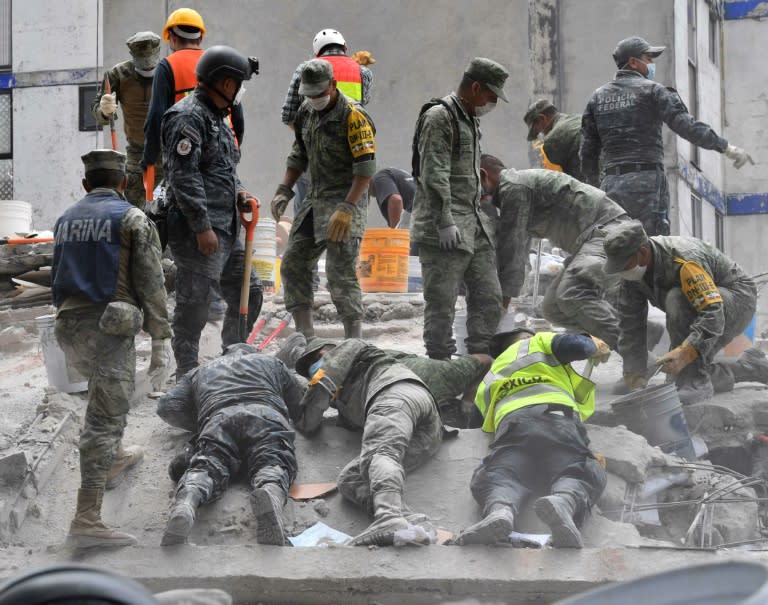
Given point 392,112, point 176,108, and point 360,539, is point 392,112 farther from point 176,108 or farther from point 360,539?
point 360,539

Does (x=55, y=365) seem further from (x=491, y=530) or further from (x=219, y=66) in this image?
(x=491, y=530)

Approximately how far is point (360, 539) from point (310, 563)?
290 millimetres

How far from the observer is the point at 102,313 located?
5.07m

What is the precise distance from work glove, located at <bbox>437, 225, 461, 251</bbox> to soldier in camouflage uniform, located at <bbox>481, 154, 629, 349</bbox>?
66 cm

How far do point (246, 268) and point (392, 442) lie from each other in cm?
165

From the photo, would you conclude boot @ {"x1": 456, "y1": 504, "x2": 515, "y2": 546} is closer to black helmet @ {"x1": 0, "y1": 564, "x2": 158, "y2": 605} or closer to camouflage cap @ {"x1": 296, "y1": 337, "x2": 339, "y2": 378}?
camouflage cap @ {"x1": 296, "y1": 337, "x2": 339, "y2": 378}

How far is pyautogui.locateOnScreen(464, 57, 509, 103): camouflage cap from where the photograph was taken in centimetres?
654

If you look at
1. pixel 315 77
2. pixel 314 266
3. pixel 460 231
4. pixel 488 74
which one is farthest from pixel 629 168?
pixel 315 77

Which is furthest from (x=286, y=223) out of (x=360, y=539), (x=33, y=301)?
(x=360, y=539)

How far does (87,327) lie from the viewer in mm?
5074

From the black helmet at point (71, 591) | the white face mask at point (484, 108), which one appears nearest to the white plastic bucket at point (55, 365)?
the white face mask at point (484, 108)

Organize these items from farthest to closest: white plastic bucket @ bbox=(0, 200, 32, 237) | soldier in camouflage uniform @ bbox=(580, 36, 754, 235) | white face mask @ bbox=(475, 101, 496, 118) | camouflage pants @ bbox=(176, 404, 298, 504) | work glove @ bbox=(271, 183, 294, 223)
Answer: white plastic bucket @ bbox=(0, 200, 32, 237) → soldier in camouflage uniform @ bbox=(580, 36, 754, 235) → work glove @ bbox=(271, 183, 294, 223) → white face mask @ bbox=(475, 101, 496, 118) → camouflage pants @ bbox=(176, 404, 298, 504)

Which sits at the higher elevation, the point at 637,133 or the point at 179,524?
the point at 637,133

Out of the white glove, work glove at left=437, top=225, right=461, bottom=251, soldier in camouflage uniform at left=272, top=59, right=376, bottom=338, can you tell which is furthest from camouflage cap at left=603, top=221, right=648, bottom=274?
the white glove
